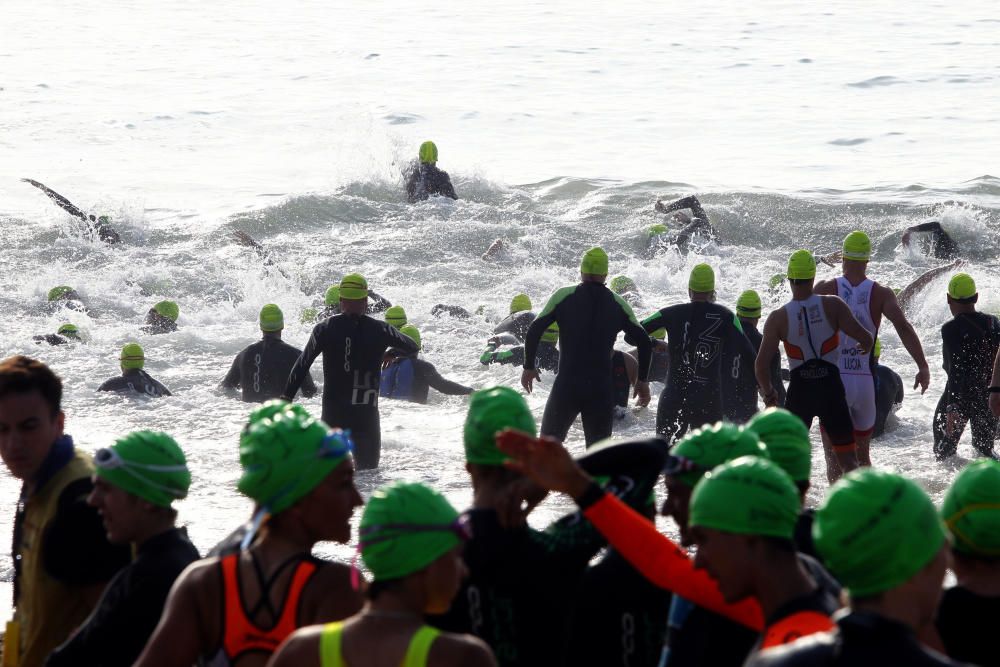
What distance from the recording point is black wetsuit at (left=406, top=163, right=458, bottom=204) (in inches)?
972

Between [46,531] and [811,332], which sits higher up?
[46,531]

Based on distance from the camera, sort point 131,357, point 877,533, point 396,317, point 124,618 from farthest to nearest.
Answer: point 396,317, point 131,357, point 124,618, point 877,533

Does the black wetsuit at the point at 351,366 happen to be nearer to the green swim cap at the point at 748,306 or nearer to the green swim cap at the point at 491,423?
the green swim cap at the point at 748,306

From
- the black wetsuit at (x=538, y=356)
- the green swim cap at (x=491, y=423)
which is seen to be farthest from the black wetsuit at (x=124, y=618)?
the black wetsuit at (x=538, y=356)

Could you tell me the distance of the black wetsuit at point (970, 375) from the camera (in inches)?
394

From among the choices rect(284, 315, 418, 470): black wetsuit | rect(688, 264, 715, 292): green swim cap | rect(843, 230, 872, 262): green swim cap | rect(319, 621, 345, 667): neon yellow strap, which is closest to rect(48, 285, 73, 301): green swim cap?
rect(284, 315, 418, 470): black wetsuit

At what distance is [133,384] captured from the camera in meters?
13.5

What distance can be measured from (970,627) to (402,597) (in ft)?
4.56

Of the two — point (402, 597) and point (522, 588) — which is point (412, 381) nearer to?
point (522, 588)

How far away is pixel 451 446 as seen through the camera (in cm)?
1220

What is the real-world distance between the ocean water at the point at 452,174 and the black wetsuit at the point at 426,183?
1.65 feet

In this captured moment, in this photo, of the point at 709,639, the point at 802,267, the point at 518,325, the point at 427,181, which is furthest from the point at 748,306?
the point at 427,181

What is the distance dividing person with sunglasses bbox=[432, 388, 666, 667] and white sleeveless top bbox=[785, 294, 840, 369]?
575cm

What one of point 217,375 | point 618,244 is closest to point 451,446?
point 217,375
